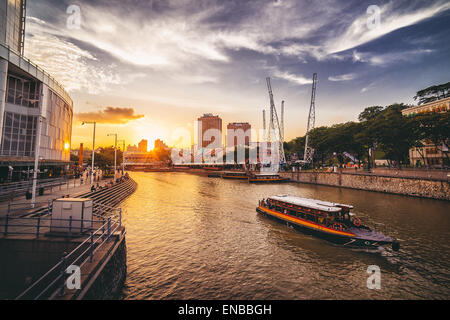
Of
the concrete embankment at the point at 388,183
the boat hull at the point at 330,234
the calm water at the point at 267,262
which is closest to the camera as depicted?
the calm water at the point at 267,262

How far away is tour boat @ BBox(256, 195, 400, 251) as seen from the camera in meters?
16.3

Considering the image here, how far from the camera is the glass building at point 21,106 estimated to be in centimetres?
2939

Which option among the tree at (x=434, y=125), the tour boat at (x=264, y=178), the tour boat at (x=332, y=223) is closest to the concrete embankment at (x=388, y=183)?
the tour boat at (x=264, y=178)

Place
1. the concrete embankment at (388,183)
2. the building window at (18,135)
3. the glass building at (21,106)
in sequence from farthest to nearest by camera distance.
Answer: the concrete embankment at (388,183) < the building window at (18,135) < the glass building at (21,106)

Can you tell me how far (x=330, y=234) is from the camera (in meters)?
17.8

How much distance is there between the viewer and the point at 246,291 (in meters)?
11.3

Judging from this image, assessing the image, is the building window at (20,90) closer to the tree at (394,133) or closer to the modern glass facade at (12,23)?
the modern glass facade at (12,23)

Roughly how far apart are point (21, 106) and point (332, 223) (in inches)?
1883

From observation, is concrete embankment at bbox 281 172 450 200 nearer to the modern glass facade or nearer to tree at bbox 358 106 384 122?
tree at bbox 358 106 384 122

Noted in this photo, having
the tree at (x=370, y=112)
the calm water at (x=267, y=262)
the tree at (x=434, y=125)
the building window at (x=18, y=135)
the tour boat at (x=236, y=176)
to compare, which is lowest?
the calm water at (x=267, y=262)

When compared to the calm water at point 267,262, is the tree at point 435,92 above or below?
above

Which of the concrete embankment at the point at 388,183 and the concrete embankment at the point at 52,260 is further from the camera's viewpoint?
the concrete embankment at the point at 388,183

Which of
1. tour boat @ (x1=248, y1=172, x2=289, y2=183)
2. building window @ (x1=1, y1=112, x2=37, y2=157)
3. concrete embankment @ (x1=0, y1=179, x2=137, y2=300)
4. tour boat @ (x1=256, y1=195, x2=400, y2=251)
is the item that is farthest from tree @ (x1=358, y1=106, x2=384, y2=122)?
building window @ (x1=1, y1=112, x2=37, y2=157)
